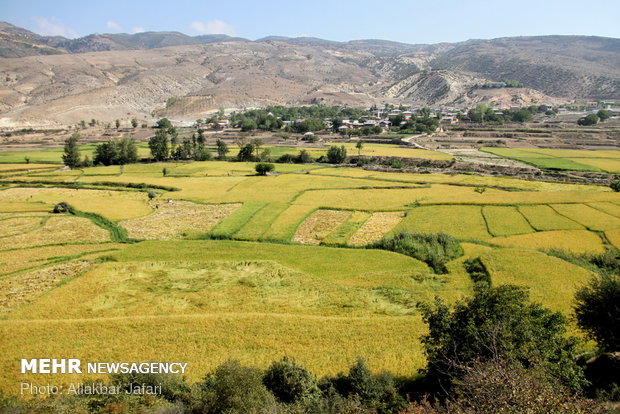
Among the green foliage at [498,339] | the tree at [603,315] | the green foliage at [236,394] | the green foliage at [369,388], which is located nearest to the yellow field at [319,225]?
the green foliage at [369,388]

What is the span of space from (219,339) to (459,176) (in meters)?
54.3

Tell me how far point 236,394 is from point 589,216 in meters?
38.0

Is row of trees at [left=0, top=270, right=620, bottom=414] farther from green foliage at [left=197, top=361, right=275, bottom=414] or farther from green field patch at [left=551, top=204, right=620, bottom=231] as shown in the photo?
green field patch at [left=551, top=204, right=620, bottom=231]

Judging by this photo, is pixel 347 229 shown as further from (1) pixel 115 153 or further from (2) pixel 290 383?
(1) pixel 115 153

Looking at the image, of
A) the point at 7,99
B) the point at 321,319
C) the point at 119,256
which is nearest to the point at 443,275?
the point at 321,319

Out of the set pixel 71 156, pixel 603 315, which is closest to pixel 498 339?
pixel 603 315

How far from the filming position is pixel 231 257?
3123cm

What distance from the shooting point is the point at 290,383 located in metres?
15.0

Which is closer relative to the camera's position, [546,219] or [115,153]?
[546,219]

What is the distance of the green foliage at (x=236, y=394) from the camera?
1311 centimetres

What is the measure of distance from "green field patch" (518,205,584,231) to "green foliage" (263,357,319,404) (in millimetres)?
28555

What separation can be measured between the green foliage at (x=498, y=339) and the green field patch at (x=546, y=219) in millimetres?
22949

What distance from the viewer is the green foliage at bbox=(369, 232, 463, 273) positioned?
29797mm

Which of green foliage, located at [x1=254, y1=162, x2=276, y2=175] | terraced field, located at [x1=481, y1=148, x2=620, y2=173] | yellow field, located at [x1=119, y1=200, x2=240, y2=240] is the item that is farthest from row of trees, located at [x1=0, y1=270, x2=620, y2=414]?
terraced field, located at [x1=481, y1=148, x2=620, y2=173]
